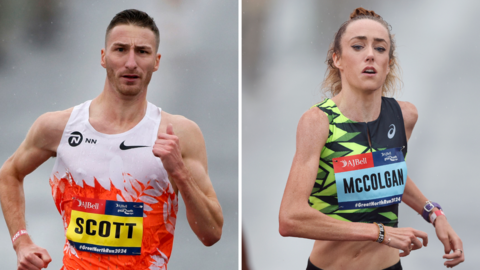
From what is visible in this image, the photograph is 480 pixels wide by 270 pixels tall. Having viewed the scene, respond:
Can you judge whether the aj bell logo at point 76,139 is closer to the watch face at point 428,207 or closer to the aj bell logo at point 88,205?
the aj bell logo at point 88,205

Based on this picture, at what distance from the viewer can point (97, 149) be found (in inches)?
99.3

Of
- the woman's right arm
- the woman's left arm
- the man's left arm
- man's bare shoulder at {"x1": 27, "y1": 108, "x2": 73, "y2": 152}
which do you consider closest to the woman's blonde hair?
the woman's left arm

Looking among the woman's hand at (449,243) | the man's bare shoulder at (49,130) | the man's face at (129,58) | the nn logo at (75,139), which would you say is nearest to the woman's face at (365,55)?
the woman's hand at (449,243)

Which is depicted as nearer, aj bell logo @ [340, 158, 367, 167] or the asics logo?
aj bell logo @ [340, 158, 367, 167]

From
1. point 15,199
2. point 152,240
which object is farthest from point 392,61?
point 15,199

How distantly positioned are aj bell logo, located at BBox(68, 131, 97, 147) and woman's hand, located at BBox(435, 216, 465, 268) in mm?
2007

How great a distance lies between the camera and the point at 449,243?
2654 mm

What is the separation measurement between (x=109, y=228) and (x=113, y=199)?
5.9 inches

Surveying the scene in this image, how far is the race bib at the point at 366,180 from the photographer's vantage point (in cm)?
246

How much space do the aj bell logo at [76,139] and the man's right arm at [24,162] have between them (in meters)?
0.08

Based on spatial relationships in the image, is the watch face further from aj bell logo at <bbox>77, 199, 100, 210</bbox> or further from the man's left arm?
aj bell logo at <bbox>77, 199, 100, 210</bbox>

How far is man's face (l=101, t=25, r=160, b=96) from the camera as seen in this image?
8.28ft

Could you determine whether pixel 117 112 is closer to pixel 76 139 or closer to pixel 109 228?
pixel 76 139

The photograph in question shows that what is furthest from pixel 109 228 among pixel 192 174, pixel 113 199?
pixel 192 174
